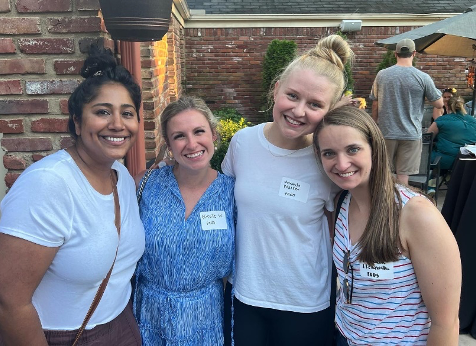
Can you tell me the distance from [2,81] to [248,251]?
136cm

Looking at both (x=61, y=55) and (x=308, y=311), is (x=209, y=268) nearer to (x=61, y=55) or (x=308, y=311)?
(x=308, y=311)

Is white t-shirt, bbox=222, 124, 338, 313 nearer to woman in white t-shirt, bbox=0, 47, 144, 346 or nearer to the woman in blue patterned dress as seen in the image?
the woman in blue patterned dress

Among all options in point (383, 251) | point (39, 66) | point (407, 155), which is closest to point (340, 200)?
point (383, 251)

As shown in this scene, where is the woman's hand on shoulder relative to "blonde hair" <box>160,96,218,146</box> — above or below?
below

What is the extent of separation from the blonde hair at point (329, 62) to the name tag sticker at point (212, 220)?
0.65 meters

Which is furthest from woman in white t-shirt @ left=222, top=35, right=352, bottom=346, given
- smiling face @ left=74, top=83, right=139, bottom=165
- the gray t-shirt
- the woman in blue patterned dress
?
the gray t-shirt

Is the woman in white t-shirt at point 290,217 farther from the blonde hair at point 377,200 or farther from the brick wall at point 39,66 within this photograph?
the brick wall at point 39,66

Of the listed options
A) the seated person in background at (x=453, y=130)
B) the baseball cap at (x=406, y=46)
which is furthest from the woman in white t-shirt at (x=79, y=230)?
the seated person in background at (x=453, y=130)

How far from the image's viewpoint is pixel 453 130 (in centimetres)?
550

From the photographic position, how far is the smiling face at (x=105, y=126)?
4.69 ft

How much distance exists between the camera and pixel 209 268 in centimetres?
177

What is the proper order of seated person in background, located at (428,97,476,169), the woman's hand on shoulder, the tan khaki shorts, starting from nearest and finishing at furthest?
the woman's hand on shoulder → the tan khaki shorts → seated person in background, located at (428,97,476,169)

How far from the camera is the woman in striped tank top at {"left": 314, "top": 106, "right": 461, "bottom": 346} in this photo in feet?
4.50

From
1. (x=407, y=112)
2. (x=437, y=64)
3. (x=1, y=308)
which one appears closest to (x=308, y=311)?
(x=1, y=308)
